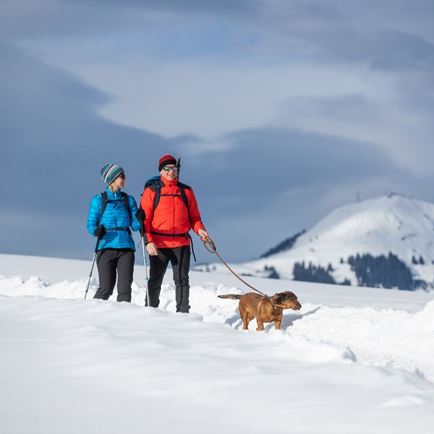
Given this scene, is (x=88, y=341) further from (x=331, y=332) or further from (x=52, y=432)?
(x=331, y=332)

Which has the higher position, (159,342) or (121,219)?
(121,219)

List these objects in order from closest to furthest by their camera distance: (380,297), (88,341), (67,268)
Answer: (88,341), (380,297), (67,268)

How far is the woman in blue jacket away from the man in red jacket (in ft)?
1.03

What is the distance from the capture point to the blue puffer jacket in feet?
35.7

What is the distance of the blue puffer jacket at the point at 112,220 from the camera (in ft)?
35.7

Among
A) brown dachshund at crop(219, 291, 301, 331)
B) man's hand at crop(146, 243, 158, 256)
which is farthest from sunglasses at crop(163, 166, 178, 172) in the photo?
brown dachshund at crop(219, 291, 301, 331)

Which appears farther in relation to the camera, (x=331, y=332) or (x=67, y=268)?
(x=67, y=268)

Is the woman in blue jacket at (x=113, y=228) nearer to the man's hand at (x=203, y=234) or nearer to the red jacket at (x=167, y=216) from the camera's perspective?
the red jacket at (x=167, y=216)

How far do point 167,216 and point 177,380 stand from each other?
18.6 ft

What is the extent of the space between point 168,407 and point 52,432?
33.2 inches

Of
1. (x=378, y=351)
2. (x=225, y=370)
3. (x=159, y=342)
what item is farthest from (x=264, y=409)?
(x=378, y=351)

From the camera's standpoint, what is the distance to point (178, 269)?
37.0 ft

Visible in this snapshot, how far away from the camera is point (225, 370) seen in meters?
5.93

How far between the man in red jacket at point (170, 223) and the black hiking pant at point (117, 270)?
369 mm
